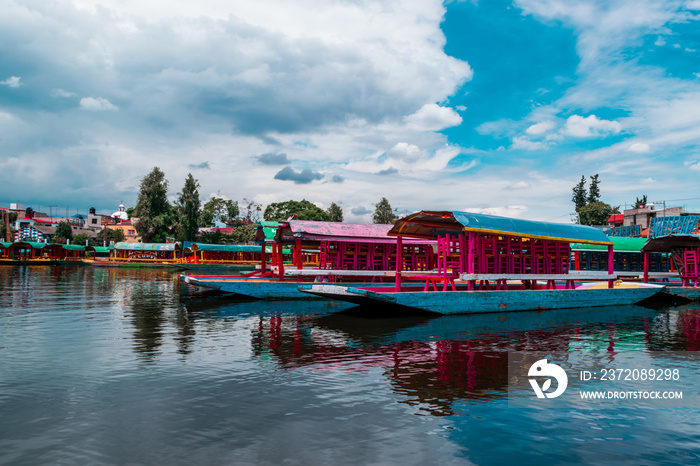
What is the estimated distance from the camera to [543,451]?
214 inches

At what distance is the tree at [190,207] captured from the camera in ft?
228

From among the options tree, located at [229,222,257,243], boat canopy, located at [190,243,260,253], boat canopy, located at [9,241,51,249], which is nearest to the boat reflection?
boat canopy, located at [190,243,260,253]

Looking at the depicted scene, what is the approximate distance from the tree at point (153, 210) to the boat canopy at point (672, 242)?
2333 inches

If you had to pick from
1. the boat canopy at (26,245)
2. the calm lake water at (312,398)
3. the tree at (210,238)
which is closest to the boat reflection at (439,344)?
the calm lake water at (312,398)

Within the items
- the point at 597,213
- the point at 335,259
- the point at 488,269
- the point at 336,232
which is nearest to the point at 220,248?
the point at 335,259

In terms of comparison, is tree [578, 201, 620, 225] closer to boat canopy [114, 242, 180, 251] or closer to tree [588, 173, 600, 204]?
tree [588, 173, 600, 204]

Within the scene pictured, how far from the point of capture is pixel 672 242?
24.3 meters

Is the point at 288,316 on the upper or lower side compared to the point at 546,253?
lower

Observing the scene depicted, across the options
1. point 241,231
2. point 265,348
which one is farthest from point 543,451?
point 241,231

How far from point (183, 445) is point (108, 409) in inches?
74.3

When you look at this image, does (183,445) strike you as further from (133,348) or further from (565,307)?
(565,307)

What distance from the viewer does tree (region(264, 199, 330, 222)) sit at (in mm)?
81688

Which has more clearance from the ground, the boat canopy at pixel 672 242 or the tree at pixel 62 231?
the tree at pixel 62 231

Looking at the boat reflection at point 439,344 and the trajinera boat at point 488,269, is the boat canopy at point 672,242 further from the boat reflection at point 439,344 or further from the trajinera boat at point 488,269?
the boat reflection at point 439,344
